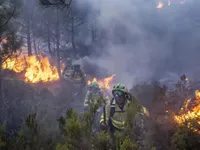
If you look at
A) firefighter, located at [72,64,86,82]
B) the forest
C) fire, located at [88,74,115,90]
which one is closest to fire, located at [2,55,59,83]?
the forest

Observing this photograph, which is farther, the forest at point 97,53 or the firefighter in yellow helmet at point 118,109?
the forest at point 97,53

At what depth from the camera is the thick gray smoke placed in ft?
66.4

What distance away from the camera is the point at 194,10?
2139 centimetres

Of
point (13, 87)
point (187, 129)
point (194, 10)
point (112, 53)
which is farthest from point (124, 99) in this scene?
point (194, 10)

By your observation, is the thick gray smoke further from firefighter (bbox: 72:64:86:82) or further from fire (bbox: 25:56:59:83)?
fire (bbox: 25:56:59:83)

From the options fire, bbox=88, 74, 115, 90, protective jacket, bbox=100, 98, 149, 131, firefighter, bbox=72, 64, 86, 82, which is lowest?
protective jacket, bbox=100, 98, 149, 131

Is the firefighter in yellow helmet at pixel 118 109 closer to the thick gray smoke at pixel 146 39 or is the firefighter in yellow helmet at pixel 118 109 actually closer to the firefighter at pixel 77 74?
the firefighter at pixel 77 74

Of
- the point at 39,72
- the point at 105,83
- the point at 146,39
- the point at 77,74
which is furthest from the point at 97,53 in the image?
the point at 39,72

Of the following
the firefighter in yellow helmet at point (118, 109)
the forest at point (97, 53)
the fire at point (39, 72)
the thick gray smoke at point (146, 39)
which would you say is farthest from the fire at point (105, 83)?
the firefighter in yellow helmet at point (118, 109)

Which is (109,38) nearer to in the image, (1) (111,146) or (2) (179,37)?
(2) (179,37)

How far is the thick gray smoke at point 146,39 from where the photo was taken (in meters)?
20.2

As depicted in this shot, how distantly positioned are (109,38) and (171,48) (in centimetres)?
572

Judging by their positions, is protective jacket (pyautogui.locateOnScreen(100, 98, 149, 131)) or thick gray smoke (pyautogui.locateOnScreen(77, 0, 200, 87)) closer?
protective jacket (pyautogui.locateOnScreen(100, 98, 149, 131))

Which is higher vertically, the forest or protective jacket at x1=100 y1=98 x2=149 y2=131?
the forest
